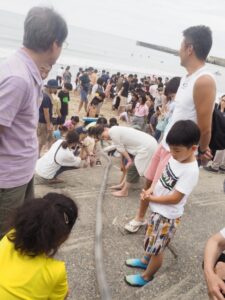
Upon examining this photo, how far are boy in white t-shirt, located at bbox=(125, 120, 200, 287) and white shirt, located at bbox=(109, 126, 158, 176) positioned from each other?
1.71 m

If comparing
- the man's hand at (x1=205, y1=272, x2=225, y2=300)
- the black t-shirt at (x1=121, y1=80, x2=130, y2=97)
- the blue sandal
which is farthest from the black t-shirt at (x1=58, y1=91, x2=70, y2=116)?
the man's hand at (x1=205, y1=272, x2=225, y2=300)

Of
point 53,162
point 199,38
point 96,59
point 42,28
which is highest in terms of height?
point 199,38

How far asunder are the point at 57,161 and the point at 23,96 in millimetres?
3233

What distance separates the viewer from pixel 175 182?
2.36 m

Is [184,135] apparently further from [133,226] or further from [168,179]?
[133,226]

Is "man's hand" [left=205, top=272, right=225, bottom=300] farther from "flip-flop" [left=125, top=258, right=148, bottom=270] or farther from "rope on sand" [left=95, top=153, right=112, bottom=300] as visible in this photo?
"flip-flop" [left=125, top=258, right=148, bottom=270]

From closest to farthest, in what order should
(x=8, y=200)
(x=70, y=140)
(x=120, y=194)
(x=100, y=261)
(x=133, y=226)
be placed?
(x=8, y=200) → (x=100, y=261) → (x=133, y=226) → (x=120, y=194) → (x=70, y=140)

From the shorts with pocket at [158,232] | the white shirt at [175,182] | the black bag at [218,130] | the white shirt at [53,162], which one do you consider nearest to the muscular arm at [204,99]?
the black bag at [218,130]

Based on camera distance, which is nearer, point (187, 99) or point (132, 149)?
point (187, 99)

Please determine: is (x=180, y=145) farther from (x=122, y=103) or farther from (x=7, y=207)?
(x=122, y=103)

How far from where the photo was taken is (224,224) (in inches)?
152

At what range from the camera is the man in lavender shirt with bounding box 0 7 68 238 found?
173 cm

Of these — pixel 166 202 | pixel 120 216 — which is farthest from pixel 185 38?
pixel 120 216

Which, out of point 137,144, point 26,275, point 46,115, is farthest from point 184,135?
point 46,115
